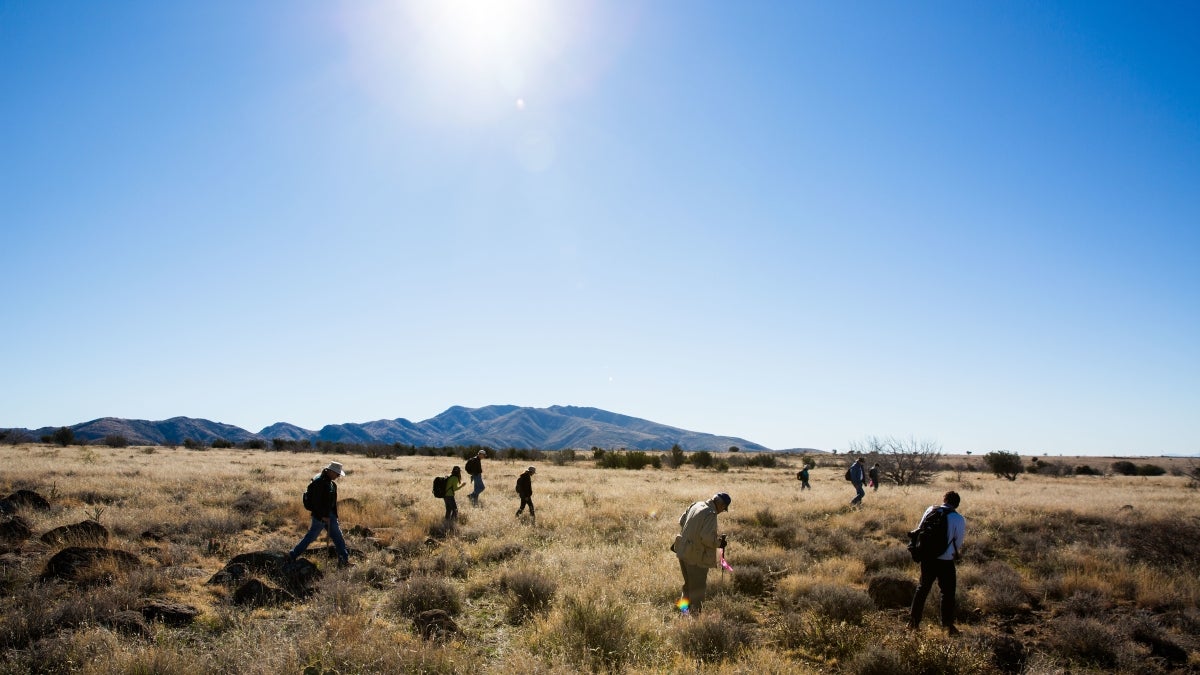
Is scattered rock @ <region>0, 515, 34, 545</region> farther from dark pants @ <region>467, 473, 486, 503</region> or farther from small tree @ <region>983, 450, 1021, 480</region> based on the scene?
small tree @ <region>983, 450, 1021, 480</region>

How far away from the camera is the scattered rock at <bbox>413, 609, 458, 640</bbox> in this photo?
289 inches

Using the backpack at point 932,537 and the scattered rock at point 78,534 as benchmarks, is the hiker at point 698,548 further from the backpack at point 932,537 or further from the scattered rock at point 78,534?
the scattered rock at point 78,534

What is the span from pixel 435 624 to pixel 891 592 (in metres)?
7.88

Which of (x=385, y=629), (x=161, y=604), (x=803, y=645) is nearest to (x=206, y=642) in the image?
(x=161, y=604)

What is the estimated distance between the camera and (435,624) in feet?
24.8

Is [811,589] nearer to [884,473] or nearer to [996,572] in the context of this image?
[996,572]

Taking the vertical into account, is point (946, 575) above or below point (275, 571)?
above

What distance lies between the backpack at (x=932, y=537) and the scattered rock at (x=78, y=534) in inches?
576

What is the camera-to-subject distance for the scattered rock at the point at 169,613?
7.48 metres

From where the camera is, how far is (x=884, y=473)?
124 ft

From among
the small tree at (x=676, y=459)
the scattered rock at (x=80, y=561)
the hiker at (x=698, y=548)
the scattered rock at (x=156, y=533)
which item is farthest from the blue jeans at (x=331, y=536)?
the small tree at (x=676, y=459)

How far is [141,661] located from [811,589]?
31.1ft

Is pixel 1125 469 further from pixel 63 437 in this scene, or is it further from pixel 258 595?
pixel 63 437

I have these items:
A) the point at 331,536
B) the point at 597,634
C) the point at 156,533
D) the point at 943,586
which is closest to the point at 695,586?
the point at 597,634
